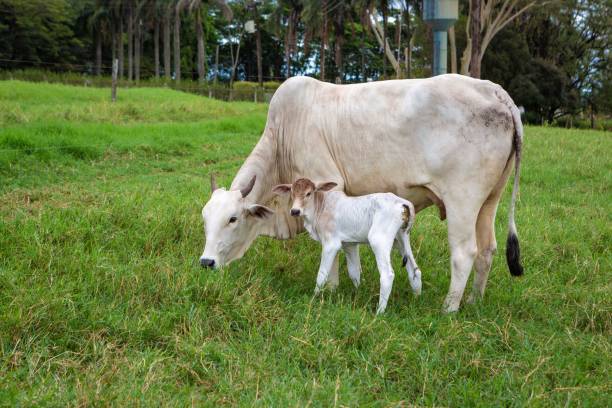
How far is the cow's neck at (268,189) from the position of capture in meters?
5.26

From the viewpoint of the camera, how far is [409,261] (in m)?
4.66

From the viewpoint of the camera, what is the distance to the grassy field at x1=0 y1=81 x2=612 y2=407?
3326mm

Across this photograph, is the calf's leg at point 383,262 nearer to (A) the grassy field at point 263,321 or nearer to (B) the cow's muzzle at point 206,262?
(A) the grassy field at point 263,321

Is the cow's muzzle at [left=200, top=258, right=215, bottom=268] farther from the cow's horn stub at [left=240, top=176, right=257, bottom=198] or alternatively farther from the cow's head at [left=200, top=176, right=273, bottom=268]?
the cow's horn stub at [left=240, top=176, right=257, bottom=198]

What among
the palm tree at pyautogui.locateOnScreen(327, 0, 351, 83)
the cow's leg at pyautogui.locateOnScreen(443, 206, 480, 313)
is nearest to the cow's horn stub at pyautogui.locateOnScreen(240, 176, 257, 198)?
the cow's leg at pyautogui.locateOnScreen(443, 206, 480, 313)

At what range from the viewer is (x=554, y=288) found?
5.15 m

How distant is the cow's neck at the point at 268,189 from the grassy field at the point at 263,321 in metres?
0.26

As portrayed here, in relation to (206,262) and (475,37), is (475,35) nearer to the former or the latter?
(475,37)

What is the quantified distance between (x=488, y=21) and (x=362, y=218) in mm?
18220

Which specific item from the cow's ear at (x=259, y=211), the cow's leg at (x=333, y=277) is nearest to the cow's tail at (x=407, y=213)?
the cow's leg at (x=333, y=277)

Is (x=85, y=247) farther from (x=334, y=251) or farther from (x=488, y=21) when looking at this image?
(x=488, y=21)

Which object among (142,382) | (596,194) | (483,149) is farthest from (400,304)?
(596,194)

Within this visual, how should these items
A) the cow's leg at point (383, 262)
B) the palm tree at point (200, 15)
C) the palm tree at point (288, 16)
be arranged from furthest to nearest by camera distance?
the palm tree at point (200, 15) < the palm tree at point (288, 16) < the cow's leg at point (383, 262)

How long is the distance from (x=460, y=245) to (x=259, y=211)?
150cm
